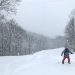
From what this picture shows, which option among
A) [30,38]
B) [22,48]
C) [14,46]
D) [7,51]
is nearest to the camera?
[7,51]

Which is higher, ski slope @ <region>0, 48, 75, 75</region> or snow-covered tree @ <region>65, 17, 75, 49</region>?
ski slope @ <region>0, 48, 75, 75</region>

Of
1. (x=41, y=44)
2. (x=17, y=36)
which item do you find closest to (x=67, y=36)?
(x=17, y=36)

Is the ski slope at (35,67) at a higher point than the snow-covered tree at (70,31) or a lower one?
higher

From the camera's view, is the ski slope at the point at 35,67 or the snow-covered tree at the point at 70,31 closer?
the ski slope at the point at 35,67

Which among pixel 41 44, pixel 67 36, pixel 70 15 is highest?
pixel 70 15

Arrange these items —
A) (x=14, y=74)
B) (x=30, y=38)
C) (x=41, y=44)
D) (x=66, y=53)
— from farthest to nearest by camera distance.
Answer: (x=41, y=44) < (x=30, y=38) < (x=66, y=53) < (x=14, y=74)

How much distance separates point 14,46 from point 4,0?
58791 millimetres

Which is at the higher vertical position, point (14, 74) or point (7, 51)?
point (14, 74)

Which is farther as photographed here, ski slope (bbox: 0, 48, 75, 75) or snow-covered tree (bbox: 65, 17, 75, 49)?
snow-covered tree (bbox: 65, 17, 75, 49)

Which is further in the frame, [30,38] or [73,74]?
[30,38]

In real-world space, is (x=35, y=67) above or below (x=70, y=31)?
above

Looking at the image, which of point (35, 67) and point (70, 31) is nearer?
point (35, 67)

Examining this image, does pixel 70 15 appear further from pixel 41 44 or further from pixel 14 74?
pixel 14 74

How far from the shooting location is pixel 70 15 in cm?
9431
